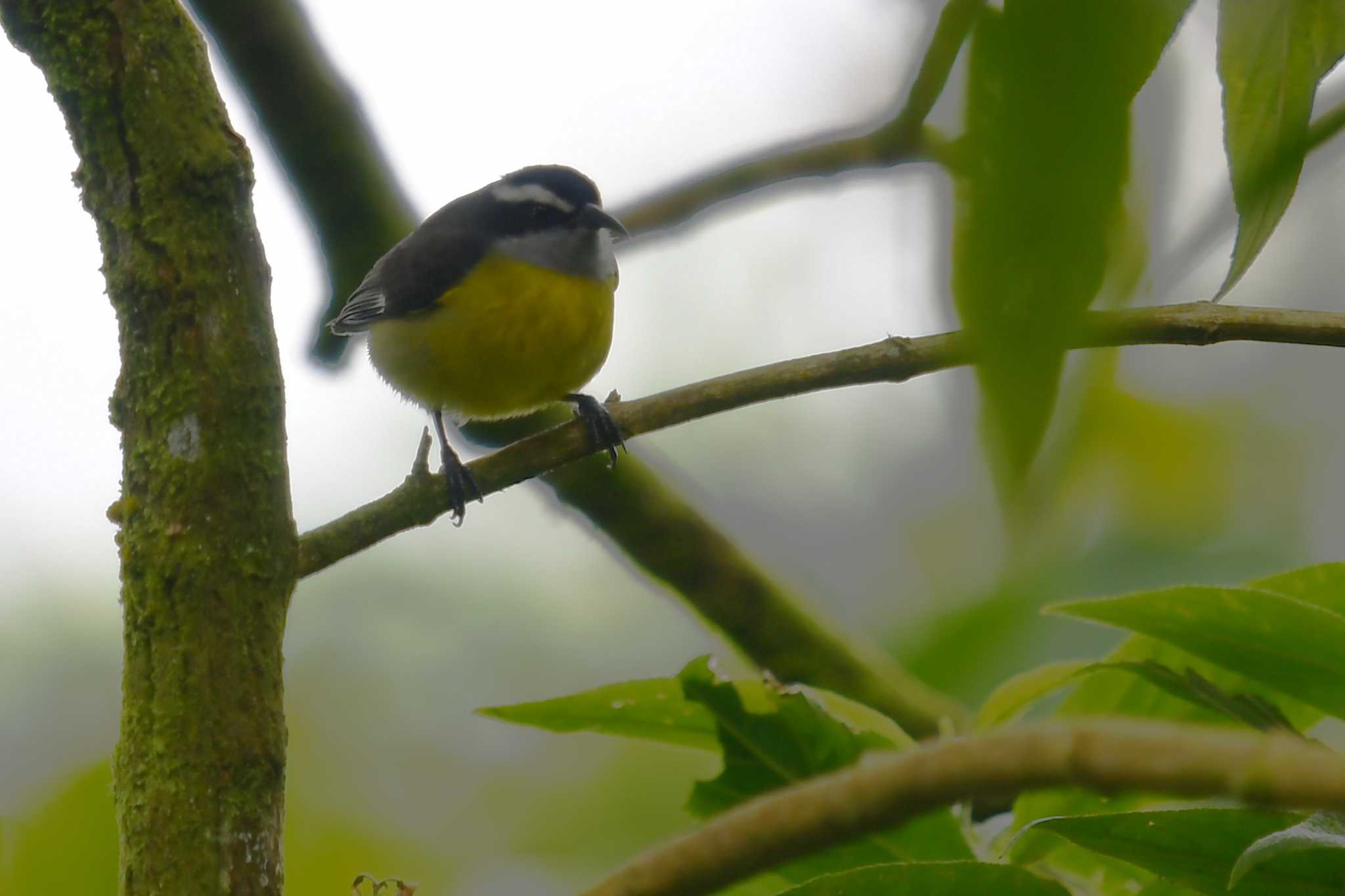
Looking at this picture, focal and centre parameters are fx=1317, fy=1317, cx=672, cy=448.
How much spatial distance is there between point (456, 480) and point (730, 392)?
2.58ft

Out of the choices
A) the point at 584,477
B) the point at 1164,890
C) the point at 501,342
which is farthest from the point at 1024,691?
the point at 501,342

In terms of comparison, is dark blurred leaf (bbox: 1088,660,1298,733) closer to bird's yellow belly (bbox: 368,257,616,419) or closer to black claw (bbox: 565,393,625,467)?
black claw (bbox: 565,393,625,467)

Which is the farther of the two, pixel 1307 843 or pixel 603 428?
pixel 603 428

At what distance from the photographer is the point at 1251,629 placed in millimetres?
980

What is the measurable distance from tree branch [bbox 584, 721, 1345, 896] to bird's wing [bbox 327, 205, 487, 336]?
7.04 feet

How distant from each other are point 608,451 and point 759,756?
3.00ft

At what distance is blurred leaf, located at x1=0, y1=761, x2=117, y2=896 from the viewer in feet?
5.90

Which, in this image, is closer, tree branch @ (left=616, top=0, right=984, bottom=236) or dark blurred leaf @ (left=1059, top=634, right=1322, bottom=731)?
tree branch @ (left=616, top=0, right=984, bottom=236)

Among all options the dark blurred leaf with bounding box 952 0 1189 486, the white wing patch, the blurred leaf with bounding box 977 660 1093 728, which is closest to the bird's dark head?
the white wing patch

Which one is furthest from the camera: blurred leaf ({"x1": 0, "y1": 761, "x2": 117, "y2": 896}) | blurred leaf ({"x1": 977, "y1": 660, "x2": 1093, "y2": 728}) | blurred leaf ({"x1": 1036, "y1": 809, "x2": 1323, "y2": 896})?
blurred leaf ({"x1": 0, "y1": 761, "x2": 117, "y2": 896})

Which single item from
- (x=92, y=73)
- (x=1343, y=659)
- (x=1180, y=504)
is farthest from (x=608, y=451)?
(x=1343, y=659)

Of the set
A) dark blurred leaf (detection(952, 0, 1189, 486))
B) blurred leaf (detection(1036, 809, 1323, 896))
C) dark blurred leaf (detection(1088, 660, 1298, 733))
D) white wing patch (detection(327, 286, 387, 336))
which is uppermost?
white wing patch (detection(327, 286, 387, 336))

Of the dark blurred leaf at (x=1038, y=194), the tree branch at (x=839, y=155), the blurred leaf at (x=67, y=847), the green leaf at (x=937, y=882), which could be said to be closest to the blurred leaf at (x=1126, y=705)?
the green leaf at (x=937, y=882)

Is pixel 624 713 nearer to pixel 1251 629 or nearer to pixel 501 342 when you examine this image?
pixel 1251 629
